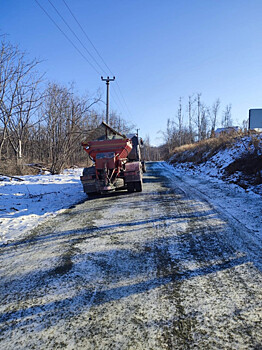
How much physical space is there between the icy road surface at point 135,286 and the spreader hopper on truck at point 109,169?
332 cm

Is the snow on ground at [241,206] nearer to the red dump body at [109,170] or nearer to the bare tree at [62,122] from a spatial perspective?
the red dump body at [109,170]

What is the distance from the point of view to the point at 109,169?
8.16 m

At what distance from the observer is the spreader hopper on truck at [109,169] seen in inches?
312

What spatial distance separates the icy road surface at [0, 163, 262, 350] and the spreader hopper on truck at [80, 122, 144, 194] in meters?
3.32

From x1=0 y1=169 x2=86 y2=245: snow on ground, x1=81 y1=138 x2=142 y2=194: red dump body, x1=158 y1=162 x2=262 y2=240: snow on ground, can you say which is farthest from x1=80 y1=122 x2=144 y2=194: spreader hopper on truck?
x1=158 y1=162 x2=262 y2=240: snow on ground

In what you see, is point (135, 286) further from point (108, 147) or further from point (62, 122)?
point (62, 122)

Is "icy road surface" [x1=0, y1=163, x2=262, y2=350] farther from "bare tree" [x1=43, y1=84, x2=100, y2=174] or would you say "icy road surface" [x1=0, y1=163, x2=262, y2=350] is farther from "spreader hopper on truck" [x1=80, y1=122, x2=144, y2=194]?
"bare tree" [x1=43, y1=84, x2=100, y2=174]

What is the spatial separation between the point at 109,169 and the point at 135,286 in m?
5.92

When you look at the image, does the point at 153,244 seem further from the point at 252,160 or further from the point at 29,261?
the point at 252,160

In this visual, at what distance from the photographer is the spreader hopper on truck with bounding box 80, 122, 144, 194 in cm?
792

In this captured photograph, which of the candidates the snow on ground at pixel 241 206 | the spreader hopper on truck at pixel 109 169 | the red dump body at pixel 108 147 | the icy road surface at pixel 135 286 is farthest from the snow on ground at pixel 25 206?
the snow on ground at pixel 241 206

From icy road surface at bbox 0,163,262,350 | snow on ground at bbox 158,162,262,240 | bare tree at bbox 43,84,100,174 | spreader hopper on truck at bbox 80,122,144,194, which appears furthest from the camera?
bare tree at bbox 43,84,100,174

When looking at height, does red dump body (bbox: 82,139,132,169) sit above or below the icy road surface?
above

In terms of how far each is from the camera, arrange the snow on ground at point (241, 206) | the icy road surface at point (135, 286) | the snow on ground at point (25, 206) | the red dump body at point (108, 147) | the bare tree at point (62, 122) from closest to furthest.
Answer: the icy road surface at point (135, 286), the snow on ground at point (241, 206), the snow on ground at point (25, 206), the red dump body at point (108, 147), the bare tree at point (62, 122)
